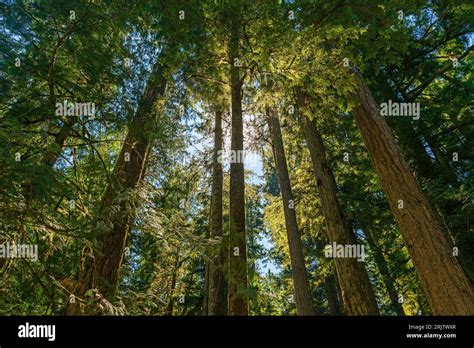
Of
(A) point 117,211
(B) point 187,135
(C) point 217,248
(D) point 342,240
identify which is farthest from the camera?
(B) point 187,135

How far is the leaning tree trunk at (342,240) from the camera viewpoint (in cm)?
678

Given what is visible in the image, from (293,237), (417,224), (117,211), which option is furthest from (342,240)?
(117,211)

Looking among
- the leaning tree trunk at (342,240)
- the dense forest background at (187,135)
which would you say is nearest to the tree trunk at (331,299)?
the dense forest background at (187,135)

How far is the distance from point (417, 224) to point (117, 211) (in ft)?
15.8

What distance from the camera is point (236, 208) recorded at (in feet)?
22.1

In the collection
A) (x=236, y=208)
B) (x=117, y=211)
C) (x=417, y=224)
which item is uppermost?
(x=236, y=208)

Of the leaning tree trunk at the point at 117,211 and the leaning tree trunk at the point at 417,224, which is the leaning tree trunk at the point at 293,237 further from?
the leaning tree trunk at the point at 117,211

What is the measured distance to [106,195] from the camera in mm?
5535

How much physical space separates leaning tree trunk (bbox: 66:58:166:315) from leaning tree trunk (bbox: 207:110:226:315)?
1.67 metres

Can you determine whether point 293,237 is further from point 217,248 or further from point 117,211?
point 117,211
